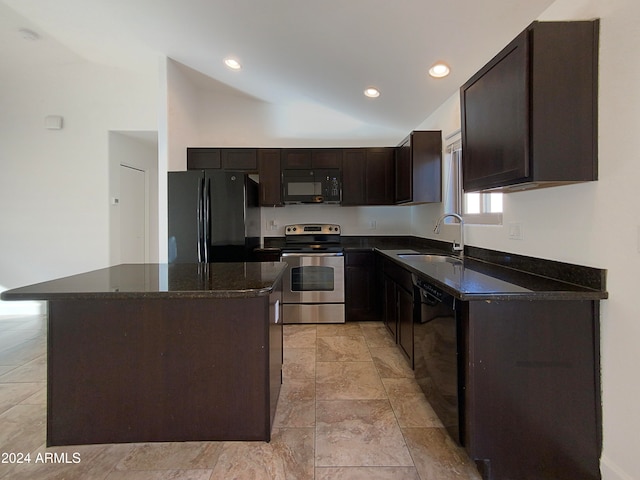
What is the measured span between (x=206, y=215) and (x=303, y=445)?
2.26 m

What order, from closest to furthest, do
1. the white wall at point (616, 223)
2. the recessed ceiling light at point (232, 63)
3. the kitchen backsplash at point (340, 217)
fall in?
the white wall at point (616, 223) < the recessed ceiling light at point (232, 63) < the kitchen backsplash at point (340, 217)

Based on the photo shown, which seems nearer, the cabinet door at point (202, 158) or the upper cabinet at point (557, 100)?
the upper cabinet at point (557, 100)

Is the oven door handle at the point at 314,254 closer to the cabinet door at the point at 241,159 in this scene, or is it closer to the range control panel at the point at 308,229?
the range control panel at the point at 308,229

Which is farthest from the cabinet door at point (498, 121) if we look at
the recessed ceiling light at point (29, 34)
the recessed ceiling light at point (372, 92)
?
the recessed ceiling light at point (29, 34)

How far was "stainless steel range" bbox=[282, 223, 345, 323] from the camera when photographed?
11.4ft

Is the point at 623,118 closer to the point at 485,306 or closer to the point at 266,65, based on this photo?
the point at 485,306

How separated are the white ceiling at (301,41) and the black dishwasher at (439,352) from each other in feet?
5.15

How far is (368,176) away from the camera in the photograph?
3822mm

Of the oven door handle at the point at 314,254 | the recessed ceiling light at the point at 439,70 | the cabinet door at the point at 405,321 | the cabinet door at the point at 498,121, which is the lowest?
the cabinet door at the point at 405,321

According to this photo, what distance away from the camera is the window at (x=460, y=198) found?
7.40 feet

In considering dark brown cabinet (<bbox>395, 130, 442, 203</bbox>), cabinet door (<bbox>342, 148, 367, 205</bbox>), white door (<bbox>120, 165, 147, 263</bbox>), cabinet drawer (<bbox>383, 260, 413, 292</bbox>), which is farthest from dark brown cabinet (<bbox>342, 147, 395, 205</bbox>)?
white door (<bbox>120, 165, 147, 263</bbox>)

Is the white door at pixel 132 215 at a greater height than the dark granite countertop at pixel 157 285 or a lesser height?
greater

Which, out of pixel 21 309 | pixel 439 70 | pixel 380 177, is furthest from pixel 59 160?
pixel 439 70

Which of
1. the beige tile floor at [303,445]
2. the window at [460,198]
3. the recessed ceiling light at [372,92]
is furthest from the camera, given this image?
the recessed ceiling light at [372,92]
